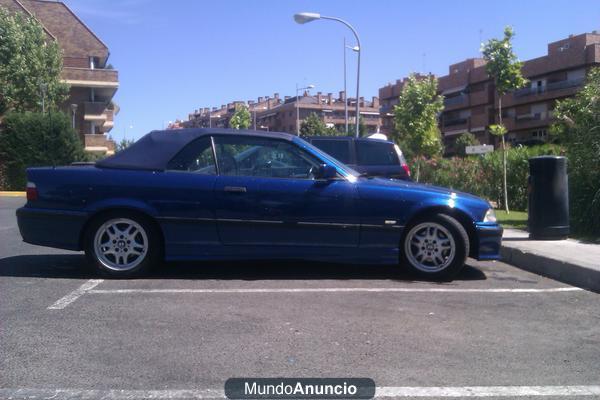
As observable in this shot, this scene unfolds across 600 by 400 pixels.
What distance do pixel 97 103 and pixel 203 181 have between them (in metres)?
40.7

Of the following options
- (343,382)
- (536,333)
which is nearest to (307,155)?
(536,333)

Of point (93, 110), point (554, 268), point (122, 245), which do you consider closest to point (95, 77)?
point (93, 110)

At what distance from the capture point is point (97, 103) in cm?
4441

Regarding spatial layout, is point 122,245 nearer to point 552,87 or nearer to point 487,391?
point 487,391

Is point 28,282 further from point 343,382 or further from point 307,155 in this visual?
point 343,382

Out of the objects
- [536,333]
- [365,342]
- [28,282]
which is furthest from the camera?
[28,282]

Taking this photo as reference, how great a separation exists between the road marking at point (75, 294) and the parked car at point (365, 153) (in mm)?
5325

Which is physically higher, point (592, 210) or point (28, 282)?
point (592, 210)

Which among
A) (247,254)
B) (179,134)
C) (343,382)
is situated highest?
(179,134)

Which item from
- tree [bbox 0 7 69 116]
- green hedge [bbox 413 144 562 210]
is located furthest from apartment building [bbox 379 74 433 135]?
green hedge [bbox 413 144 562 210]

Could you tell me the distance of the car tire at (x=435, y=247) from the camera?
6.58 m

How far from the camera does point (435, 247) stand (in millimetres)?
6629

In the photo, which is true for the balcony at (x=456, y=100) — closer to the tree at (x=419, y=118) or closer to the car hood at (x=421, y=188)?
the tree at (x=419, y=118)

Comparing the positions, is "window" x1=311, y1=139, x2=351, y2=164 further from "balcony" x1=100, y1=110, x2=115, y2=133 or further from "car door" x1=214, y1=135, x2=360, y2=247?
"balcony" x1=100, y1=110, x2=115, y2=133
